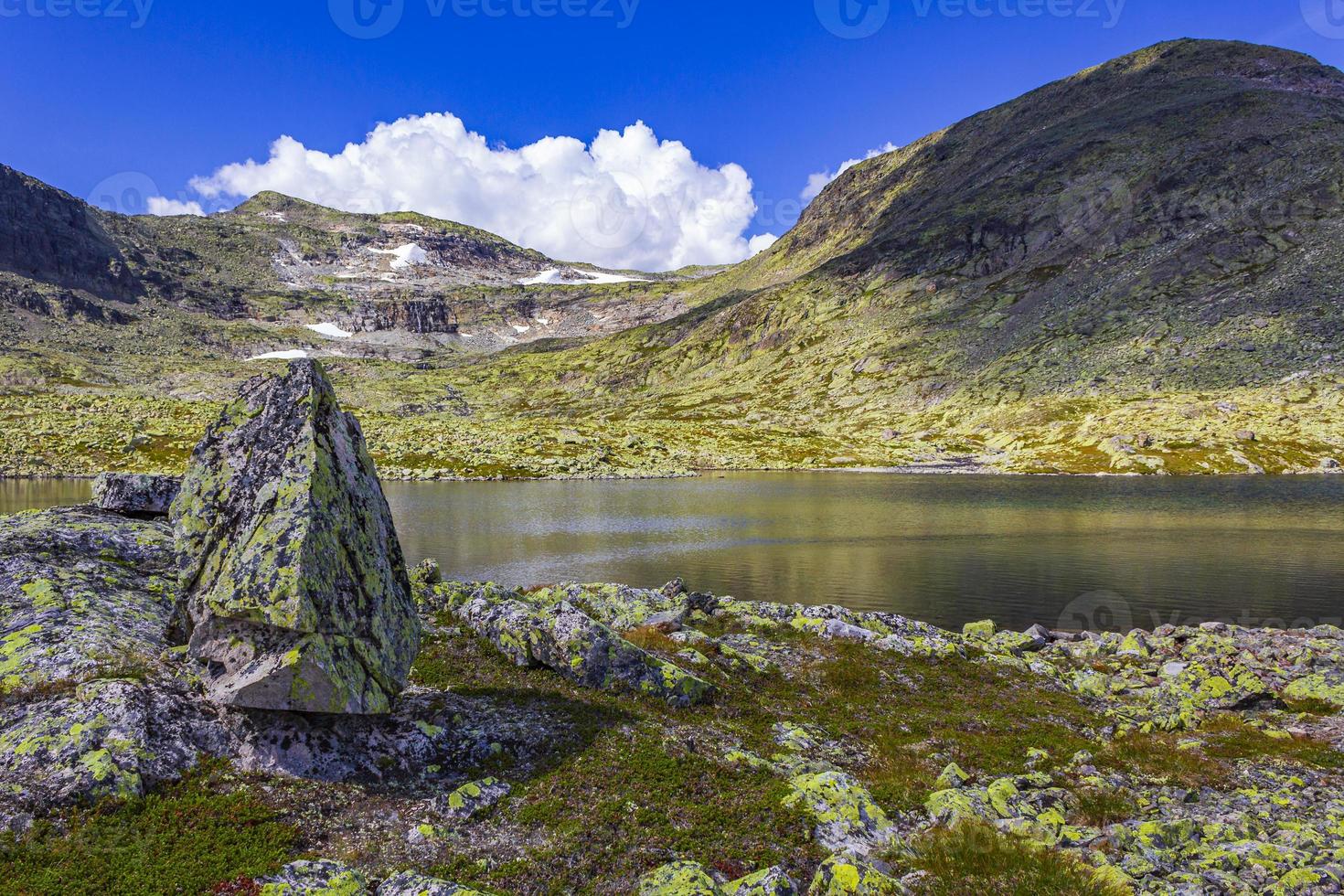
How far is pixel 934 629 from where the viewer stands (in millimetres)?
29578

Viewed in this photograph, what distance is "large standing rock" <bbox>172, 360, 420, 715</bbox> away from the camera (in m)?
11.3

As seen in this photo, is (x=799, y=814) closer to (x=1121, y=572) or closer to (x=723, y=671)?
(x=723, y=671)

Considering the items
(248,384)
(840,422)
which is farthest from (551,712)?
(840,422)

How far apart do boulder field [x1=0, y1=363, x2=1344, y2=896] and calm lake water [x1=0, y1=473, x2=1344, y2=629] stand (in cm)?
2173

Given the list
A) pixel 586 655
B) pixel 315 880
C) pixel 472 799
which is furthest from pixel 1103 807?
pixel 315 880

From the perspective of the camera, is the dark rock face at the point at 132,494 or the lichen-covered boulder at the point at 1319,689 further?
the lichen-covered boulder at the point at 1319,689

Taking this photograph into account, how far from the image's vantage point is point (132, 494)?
2292cm

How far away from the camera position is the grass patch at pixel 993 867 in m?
10.5

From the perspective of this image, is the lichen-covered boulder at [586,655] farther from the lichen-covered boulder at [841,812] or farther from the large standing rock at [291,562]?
the lichen-covered boulder at [841,812]

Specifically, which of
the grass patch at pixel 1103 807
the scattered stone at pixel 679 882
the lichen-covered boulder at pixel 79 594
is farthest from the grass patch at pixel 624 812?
the grass patch at pixel 1103 807

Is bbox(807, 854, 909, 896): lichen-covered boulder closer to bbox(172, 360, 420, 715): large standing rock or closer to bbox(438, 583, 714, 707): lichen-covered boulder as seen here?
bbox(438, 583, 714, 707): lichen-covered boulder

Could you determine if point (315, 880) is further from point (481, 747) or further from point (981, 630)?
point (981, 630)

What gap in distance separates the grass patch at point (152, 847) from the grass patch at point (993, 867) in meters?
10.0

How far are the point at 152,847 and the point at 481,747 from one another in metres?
5.36
